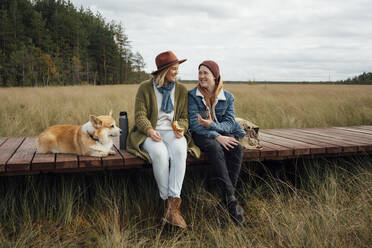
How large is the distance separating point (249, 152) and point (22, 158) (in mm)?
2347

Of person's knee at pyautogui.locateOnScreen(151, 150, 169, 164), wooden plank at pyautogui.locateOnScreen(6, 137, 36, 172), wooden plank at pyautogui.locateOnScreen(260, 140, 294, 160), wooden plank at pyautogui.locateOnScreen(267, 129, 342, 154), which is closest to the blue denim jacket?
wooden plank at pyautogui.locateOnScreen(260, 140, 294, 160)

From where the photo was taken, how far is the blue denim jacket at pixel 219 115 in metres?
3.27

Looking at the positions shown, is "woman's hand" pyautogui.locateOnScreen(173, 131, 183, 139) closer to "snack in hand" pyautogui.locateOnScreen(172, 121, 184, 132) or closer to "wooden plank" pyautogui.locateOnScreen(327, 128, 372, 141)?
"snack in hand" pyautogui.locateOnScreen(172, 121, 184, 132)

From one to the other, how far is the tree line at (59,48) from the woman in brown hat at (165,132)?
24.9 m

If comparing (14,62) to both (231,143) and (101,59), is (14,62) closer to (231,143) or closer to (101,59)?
(101,59)

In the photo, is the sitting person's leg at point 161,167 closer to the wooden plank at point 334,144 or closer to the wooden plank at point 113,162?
the wooden plank at point 113,162

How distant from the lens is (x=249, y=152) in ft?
11.1

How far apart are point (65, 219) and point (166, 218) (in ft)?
3.36

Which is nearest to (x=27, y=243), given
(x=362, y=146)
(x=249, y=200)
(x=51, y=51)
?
(x=249, y=200)

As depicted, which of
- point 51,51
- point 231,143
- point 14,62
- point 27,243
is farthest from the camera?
point 51,51

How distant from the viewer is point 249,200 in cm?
357

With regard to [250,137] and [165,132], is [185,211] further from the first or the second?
[250,137]

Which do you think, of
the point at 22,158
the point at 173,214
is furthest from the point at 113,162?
the point at 22,158

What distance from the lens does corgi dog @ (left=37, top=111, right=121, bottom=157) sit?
9.37 ft
